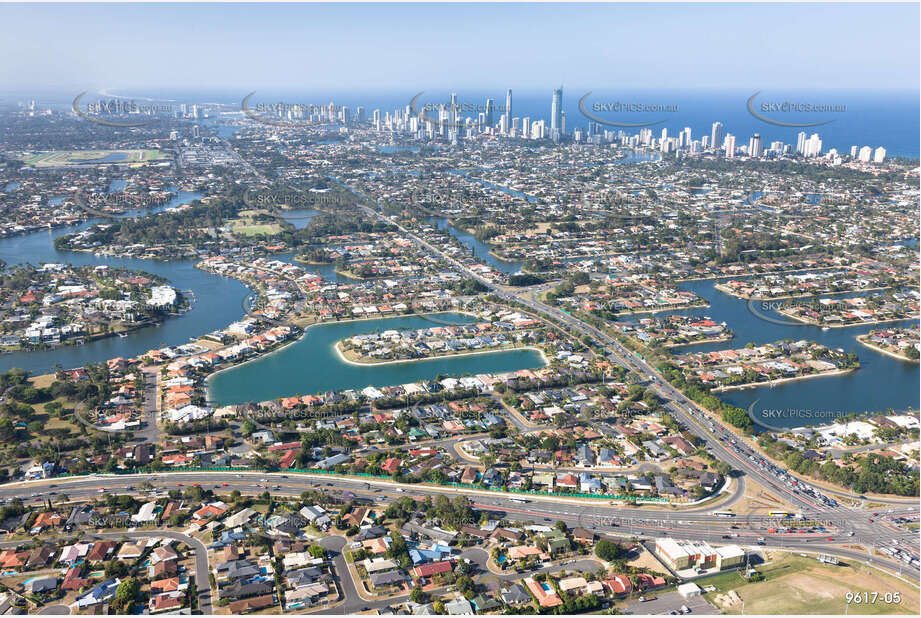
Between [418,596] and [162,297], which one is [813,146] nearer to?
[162,297]

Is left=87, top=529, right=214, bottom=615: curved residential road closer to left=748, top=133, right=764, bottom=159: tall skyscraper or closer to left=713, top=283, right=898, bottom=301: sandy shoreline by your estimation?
left=713, top=283, right=898, bottom=301: sandy shoreline

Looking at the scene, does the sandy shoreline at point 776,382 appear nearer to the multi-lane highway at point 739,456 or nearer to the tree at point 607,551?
the multi-lane highway at point 739,456

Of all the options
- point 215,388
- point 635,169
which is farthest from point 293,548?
point 635,169

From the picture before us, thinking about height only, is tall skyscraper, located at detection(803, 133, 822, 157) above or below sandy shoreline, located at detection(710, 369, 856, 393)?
above

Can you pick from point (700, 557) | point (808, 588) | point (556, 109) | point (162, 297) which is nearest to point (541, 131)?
point (556, 109)

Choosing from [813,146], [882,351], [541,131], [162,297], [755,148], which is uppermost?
[541,131]

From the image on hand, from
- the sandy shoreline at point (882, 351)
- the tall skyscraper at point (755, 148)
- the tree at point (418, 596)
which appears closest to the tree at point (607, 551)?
the tree at point (418, 596)

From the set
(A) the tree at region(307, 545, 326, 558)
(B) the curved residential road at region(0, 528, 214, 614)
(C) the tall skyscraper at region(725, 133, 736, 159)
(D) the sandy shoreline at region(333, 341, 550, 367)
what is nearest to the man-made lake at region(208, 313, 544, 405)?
(D) the sandy shoreline at region(333, 341, 550, 367)
